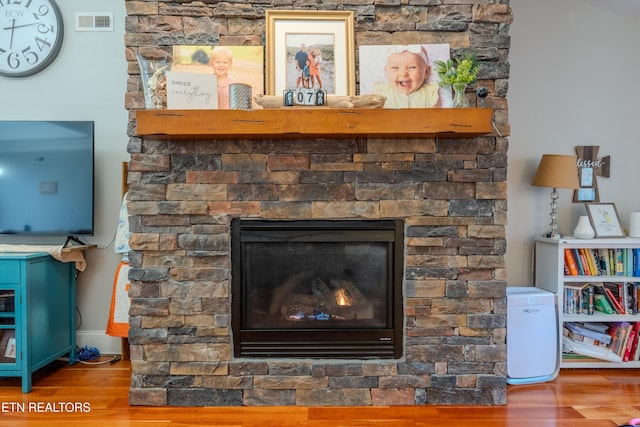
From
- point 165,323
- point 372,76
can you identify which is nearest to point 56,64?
point 165,323

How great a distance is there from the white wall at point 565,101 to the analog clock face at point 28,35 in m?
2.87

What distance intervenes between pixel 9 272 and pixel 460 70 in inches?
96.0

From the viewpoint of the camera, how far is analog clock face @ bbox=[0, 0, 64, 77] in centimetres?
253

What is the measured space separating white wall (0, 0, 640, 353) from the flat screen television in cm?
22

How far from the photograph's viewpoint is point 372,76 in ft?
6.66

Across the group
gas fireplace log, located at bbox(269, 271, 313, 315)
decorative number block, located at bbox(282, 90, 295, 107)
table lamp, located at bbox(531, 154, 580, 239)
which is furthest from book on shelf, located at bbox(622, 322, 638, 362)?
decorative number block, located at bbox(282, 90, 295, 107)

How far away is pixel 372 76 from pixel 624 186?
1.90 meters

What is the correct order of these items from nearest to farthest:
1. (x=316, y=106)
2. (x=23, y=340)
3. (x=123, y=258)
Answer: (x=316, y=106)
(x=23, y=340)
(x=123, y=258)

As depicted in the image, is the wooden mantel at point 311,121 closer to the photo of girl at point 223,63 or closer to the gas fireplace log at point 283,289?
the photo of girl at point 223,63

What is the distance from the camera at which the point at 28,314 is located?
2.15m

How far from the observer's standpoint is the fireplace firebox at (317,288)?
6.57 feet

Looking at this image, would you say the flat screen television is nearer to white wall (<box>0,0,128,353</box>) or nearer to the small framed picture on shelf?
white wall (<box>0,0,128,353</box>)

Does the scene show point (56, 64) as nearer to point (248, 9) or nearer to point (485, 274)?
point (248, 9)

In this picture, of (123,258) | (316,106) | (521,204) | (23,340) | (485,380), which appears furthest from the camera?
(521,204)
